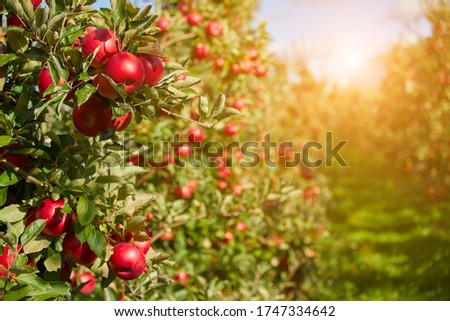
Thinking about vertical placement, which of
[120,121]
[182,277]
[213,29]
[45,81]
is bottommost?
[182,277]

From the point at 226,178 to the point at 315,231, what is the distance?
1827mm

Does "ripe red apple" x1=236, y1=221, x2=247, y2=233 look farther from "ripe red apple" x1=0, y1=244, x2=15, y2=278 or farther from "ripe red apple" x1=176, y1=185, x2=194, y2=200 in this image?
"ripe red apple" x1=0, y1=244, x2=15, y2=278

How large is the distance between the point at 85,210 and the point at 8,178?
0.26 metres

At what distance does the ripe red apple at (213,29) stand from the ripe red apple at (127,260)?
230 centimetres

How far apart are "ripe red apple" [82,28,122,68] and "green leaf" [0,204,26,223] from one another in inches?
18.8

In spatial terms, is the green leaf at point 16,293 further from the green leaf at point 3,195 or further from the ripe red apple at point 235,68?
the ripe red apple at point 235,68

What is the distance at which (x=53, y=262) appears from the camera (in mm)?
1521

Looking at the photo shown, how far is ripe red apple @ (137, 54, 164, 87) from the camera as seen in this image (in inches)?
55.7

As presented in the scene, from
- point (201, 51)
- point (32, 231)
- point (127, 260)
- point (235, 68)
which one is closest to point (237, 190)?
point (235, 68)

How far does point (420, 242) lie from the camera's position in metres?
6.74

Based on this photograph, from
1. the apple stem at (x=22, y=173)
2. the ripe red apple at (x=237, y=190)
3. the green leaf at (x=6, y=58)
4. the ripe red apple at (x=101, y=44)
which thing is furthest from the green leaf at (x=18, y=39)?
the ripe red apple at (x=237, y=190)

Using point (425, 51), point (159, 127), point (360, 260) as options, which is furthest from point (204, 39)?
point (425, 51)

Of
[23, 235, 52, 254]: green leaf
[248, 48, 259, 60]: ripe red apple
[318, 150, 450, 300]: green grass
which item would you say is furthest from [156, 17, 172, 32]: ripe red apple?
→ [318, 150, 450, 300]: green grass

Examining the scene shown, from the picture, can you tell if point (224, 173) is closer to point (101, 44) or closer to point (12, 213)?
point (12, 213)
